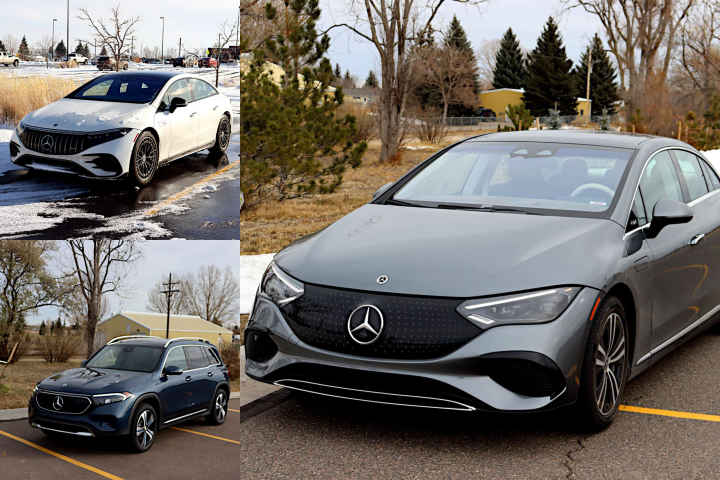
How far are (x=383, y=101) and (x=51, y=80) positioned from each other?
885 inches

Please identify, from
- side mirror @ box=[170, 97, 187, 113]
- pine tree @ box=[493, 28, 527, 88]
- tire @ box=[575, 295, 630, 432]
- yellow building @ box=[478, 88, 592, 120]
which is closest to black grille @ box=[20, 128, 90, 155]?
side mirror @ box=[170, 97, 187, 113]

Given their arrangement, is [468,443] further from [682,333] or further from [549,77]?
[549,77]

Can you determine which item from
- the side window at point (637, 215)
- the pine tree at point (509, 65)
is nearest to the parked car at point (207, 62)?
the side window at point (637, 215)

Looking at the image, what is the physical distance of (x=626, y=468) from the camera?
3.35m

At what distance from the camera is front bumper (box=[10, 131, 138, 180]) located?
222 centimetres

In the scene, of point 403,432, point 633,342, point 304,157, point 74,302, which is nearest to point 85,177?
point 74,302

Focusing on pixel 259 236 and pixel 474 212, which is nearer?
pixel 474 212

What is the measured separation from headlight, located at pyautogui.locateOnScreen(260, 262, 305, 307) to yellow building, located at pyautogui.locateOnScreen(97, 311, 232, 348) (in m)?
2.04

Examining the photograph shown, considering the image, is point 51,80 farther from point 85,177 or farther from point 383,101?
point 383,101

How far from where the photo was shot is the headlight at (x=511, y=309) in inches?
129

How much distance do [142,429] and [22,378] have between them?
0.29 meters

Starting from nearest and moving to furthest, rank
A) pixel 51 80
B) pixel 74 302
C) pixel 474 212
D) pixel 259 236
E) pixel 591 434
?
1. pixel 74 302
2. pixel 51 80
3. pixel 591 434
4. pixel 474 212
5. pixel 259 236

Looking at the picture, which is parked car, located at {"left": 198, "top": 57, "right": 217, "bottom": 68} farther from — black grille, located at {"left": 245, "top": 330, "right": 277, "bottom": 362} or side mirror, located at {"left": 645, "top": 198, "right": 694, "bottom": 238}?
side mirror, located at {"left": 645, "top": 198, "right": 694, "bottom": 238}

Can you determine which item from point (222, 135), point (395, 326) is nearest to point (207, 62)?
point (222, 135)
